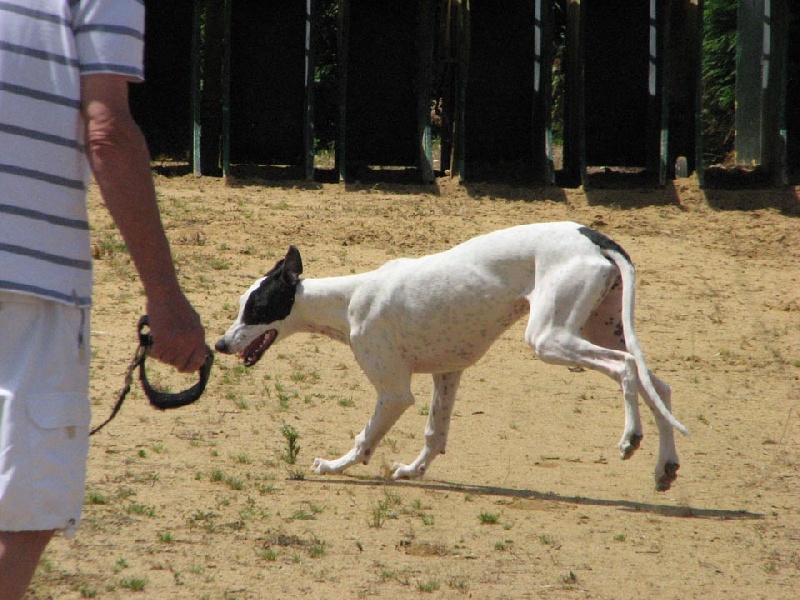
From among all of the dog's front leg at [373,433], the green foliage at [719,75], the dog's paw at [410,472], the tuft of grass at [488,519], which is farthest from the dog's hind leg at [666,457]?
the green foliage at [719,75]

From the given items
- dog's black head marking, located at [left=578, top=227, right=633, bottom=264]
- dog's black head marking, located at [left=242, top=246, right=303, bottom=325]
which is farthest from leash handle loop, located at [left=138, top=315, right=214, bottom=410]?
dog's black head marking, located at [left=242, top=246, right=303, bottom=325]

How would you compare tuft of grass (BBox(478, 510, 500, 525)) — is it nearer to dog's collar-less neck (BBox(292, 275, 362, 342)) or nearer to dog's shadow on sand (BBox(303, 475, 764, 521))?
dog's shadow on sand (BBox(303, 475, 764, 521))

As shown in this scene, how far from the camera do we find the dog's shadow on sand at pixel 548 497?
5359 mm

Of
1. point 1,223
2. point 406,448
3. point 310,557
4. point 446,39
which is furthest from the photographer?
point 446,39

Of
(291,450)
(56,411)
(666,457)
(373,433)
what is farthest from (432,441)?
(56,411)

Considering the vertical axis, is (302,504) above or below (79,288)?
below

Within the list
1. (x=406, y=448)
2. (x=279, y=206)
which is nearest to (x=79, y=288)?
(x=406, y=448)

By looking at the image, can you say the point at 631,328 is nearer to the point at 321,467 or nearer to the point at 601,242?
the point at 601,242

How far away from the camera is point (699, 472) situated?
241 inches

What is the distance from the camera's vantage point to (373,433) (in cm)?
600

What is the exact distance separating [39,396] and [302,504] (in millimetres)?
3040

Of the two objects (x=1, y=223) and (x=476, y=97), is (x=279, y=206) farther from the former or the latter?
(x=1, y=223)

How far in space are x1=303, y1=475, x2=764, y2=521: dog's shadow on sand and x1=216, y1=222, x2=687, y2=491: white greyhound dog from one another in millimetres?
106

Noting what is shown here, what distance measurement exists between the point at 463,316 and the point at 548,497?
100 centimetres
